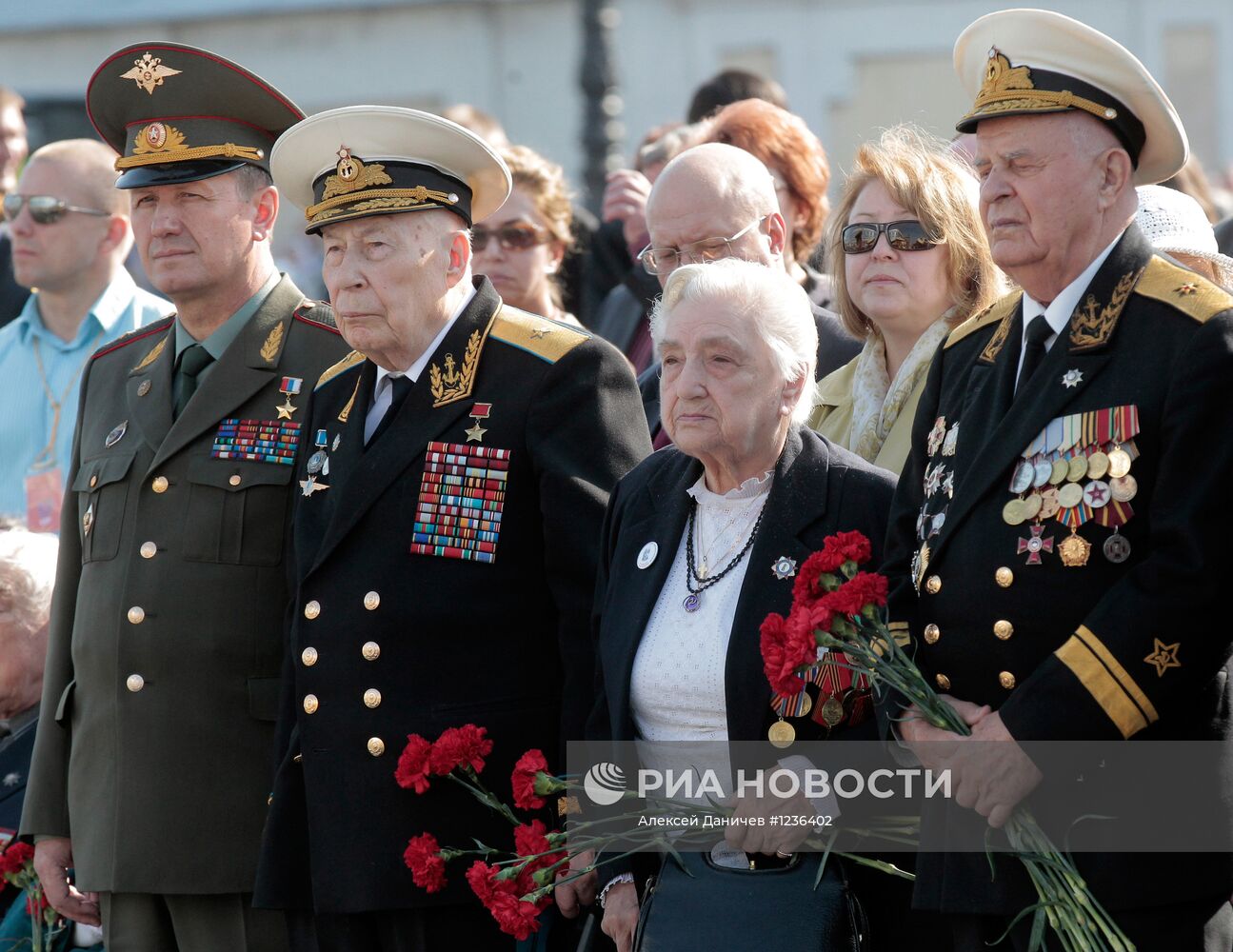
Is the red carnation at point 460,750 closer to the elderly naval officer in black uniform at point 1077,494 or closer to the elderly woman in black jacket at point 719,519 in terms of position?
the elderly woman in black jacket at point 719,519

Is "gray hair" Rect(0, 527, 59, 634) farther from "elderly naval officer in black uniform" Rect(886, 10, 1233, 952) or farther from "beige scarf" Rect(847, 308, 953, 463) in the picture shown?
"elderly naval officer in black uniform" Rect(886, 10, 1233, 952)

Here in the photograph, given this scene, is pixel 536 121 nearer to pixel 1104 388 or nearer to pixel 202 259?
pixel 202 259

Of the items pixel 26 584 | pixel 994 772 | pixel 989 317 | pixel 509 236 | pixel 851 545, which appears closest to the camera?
pixel 994 772

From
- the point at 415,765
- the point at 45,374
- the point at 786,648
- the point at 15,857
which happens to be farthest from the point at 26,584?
the point at 786,648

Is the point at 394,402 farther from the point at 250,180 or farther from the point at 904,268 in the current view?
Answer: the point at 904,268

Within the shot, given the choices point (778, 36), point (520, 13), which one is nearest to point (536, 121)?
point (520, 13)

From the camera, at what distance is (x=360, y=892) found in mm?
4246

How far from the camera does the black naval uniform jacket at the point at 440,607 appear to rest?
14.1ft

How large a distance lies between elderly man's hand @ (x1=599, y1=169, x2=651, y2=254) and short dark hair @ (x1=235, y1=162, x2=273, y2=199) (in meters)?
2.08

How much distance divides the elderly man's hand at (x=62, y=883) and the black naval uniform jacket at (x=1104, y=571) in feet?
7.78

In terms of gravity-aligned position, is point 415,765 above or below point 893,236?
below

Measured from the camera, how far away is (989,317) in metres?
3.97

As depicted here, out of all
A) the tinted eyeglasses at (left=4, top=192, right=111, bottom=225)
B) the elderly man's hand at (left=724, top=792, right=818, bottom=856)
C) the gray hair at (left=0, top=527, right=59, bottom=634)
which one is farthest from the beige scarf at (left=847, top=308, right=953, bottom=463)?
the tinted eyeglasses at (left=4, top=192, right=111, bottom=225)

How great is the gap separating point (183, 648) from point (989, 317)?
2095mm
